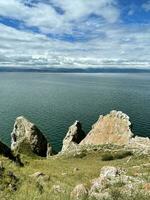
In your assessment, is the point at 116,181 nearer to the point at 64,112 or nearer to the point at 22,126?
the point at 22,126

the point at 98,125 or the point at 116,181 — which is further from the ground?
the point at 116,181

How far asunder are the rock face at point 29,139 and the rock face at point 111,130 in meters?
11.9

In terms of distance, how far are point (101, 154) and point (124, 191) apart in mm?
48472

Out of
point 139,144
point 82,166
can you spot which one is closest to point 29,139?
point 139,144

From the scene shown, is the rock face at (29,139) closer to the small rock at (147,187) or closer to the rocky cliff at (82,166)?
the rocky cliff at (82,166)

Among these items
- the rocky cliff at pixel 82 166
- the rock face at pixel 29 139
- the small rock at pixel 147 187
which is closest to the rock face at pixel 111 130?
the rocky cliff at pixel 82 166

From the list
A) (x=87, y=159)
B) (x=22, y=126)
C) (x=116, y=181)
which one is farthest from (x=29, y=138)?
(x=116, y=181)

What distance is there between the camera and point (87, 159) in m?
61.2

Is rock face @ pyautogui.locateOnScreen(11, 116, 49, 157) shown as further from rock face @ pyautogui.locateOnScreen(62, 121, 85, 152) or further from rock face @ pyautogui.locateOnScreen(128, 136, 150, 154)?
rock face @ pyautogui.locateOnScreen(128, 136, 150, 154)

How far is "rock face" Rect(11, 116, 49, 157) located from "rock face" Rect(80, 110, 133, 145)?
11950 mm

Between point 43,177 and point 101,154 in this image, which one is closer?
point 43,177

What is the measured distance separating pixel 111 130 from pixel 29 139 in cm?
2087

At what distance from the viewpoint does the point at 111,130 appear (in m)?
82.6

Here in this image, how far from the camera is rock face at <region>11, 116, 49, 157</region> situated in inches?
3371
